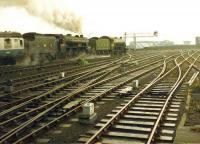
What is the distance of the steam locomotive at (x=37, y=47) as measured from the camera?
91.0ft

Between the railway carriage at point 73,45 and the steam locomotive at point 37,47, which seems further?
the railway carriage at point 73,45

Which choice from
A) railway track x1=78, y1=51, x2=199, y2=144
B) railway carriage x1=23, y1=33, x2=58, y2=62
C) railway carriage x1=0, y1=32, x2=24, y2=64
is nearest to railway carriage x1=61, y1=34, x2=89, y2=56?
railway carriage x1=23, y1=33, x2=58, y2=62

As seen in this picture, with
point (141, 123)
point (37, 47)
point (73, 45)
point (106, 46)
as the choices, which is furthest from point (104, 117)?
point (106, 46)

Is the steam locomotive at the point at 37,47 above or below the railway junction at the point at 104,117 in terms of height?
above

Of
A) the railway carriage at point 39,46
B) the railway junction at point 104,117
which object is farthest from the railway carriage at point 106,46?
the railway junction at point 104,117

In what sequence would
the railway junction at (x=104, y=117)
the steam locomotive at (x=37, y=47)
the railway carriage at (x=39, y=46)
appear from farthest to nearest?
the railway carriage at (x=39, y=46)
the steam locomotive at (x=37, y=47)
the railway junction at (x=104, y=117)

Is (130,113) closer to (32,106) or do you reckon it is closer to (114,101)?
(114,101)

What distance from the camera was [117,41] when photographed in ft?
176

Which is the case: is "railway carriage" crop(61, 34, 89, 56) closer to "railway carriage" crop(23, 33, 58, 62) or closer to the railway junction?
"railway carriage" crop(23, 33, 58, 62)

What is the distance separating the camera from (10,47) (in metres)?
27.8

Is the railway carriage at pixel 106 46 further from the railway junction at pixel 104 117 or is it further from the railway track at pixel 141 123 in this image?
the railway track at pixel 141 123

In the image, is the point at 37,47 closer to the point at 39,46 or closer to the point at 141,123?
the point at 39,46

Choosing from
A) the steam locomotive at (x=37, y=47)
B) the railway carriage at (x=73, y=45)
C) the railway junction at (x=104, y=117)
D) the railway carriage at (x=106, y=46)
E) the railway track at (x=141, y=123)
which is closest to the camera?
the railway track at (x=141, y=123)

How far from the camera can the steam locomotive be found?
2773cm
